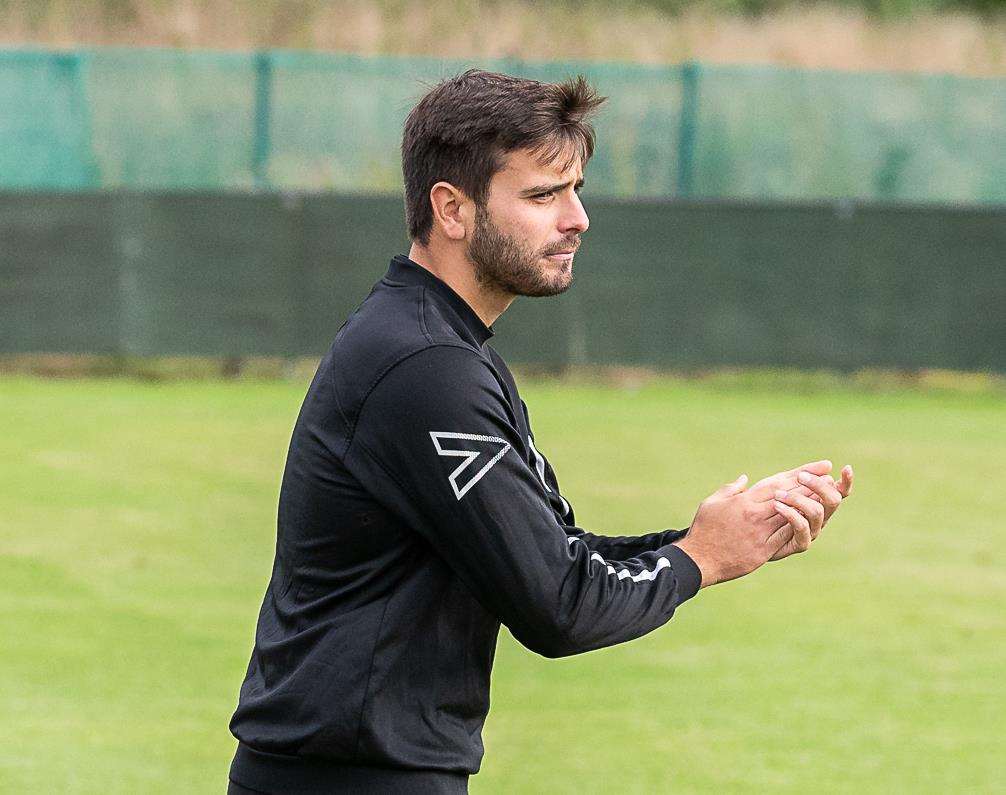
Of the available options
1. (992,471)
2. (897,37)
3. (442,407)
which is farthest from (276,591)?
(897,37)

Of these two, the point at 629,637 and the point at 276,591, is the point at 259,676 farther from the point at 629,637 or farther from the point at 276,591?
the point at 629,637

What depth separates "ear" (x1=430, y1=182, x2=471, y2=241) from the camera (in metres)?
3.26

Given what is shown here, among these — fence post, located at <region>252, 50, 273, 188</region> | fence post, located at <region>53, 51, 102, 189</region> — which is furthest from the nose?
fence post, located at <region>53, 51, 102, 189</region>

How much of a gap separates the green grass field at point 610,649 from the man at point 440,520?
9.92 ft

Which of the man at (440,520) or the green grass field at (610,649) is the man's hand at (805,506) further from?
the green grass field at (610,649)

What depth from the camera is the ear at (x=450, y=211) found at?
3.26 meters

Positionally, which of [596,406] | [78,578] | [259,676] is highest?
[259,676]

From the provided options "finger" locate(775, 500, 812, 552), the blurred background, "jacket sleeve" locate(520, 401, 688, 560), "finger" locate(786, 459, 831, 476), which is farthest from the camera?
the blurred background

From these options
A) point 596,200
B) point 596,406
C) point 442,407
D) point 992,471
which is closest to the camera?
point 442,407

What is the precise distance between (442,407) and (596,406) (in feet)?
43.0

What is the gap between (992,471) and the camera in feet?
43.4

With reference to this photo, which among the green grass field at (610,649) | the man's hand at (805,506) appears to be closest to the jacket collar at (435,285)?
the man's hand at (805,506)

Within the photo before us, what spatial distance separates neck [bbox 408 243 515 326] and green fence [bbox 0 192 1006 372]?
44.6ft

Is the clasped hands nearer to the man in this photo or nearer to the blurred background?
the man
